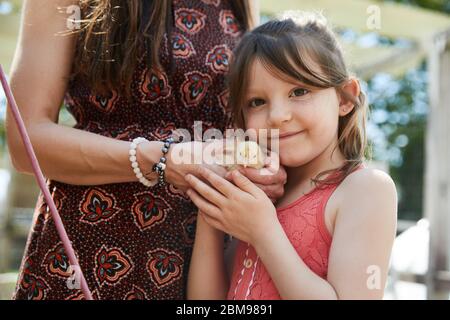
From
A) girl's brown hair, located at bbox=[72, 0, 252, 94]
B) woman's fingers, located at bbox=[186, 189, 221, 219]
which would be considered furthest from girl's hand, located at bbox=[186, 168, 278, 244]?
girl's brown hair, located at bbox=[72, 0, 252, 94]

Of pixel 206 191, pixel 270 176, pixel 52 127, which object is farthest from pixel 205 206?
pixel 52 127

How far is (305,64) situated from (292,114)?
0.12 m

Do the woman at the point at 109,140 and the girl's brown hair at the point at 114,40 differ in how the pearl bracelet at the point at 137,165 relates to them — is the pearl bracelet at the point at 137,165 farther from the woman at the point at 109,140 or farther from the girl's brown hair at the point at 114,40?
the girl's brown hair at the point at 114,40

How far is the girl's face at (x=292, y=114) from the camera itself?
114cm

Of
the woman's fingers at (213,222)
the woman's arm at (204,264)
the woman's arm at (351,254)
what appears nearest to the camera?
the woman's arm at (351,254)

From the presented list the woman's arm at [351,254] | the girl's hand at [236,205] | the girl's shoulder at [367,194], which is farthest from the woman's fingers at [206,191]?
the girl's shoulder at [367,194]

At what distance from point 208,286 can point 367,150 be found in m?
0.53

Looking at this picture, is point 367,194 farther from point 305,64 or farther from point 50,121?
point 50,121

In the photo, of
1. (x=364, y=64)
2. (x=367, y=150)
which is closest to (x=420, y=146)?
(x=364, y=64)

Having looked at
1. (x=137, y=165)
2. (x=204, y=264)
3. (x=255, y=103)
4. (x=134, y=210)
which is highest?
(x=255, y=103)

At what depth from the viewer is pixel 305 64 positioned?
45.9 inches

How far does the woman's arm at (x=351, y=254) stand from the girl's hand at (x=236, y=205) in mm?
26

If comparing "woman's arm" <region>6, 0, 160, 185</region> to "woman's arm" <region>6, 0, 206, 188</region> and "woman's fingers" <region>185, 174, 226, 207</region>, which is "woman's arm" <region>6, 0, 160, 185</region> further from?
"woman's fingers" <region>185, 174, 226, 207</region>

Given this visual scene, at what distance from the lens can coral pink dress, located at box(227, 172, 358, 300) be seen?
1.06 meters
